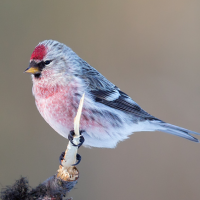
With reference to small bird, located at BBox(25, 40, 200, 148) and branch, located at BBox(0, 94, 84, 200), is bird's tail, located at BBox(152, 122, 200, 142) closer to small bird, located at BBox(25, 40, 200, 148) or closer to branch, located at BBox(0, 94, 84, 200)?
small bird, located at BBox(25, 40, 200, 148)

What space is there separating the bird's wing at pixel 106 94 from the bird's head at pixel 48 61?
12 cm

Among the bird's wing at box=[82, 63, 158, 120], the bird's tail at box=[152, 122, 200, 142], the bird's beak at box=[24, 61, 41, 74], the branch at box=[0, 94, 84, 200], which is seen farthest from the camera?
the bird's tail at box=[152, 122, 200, 142]

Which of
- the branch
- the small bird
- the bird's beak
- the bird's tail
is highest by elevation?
the bird's beak

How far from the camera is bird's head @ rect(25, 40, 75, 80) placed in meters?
1.04

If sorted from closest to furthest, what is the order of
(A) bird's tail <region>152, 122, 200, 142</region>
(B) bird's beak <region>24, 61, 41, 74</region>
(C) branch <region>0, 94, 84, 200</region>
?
(C) branch <region>0, 94, 84, 200</region> < (B) bird's beak <region>24, 61, 41, 74</region> < (A) bird's tail <region>152, 122, 200, 142</region>

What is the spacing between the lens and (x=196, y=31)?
6.17ft

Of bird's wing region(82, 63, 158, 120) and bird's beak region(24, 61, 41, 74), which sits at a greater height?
bird's beak region(24, 61, 41, 74)

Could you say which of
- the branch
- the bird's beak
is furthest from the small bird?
the branch

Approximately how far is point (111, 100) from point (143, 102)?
0.62 meters

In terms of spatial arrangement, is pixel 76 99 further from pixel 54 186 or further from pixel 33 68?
pixel 54 186

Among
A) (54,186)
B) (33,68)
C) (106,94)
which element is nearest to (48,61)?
(33,68)

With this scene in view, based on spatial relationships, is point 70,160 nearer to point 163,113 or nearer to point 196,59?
point 163,113

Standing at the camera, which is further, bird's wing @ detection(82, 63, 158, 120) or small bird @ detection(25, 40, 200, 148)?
bird's wing @ detection(82, 63, 158, 120)

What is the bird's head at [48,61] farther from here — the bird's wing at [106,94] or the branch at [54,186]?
the branch at [54,186]
